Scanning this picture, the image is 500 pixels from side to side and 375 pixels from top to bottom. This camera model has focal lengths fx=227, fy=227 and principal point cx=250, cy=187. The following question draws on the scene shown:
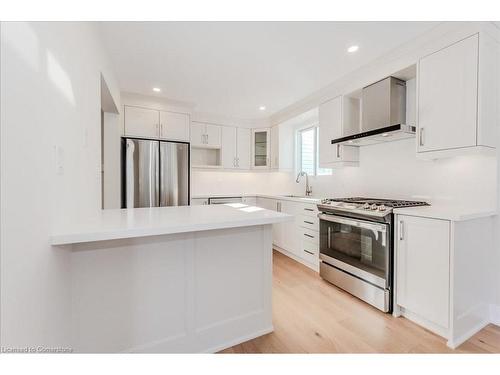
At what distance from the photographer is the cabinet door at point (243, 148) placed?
14.8ft

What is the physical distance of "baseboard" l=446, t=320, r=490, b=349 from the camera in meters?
1.58

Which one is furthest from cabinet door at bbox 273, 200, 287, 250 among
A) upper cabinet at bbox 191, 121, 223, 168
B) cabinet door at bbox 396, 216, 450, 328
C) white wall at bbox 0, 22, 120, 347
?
white wall at bbox 0, 22, 120, 347

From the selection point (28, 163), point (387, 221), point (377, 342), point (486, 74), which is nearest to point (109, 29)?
point (28, 163)

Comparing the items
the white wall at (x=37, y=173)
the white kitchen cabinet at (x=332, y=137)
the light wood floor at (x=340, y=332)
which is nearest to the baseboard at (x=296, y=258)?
the light wood floor at (x=340, y=332)

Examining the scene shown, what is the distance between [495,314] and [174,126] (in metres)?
4.18

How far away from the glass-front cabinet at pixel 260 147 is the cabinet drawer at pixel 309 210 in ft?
5.39

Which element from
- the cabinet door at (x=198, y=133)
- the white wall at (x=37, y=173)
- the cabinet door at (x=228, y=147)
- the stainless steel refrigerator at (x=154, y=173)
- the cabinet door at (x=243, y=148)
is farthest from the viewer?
the cabinet door at (x=243, y=148)

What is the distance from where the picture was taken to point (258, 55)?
88.7 inches

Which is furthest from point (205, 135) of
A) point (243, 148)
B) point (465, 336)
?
point (465, 336)

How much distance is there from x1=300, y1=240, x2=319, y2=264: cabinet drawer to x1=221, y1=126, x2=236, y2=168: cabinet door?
2110 millimetres

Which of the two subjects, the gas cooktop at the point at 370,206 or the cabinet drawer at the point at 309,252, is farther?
the cabinet drawer at the point at 309,252

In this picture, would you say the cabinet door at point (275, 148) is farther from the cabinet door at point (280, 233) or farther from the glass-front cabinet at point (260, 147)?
the cabinet door at point (280, 233)
